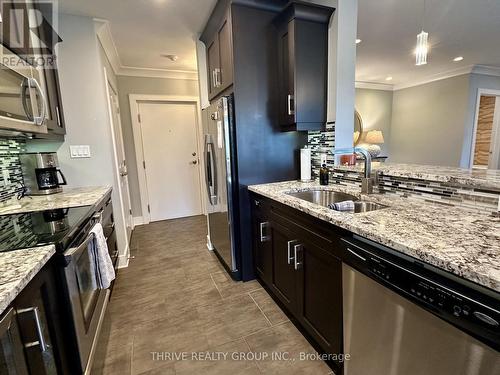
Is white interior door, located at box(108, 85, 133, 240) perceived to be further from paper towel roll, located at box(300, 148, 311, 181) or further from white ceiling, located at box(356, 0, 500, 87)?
white ceiling, located at box(356, 0, 500, 87)

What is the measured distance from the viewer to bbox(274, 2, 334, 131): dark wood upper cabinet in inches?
75.0

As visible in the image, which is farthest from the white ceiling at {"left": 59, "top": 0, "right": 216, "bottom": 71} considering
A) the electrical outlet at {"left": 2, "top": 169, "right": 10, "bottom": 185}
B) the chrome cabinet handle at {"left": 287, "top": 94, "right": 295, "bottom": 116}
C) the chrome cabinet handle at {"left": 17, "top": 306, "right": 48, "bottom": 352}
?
the chrome cabinet handle at {"left": 17, "top": 306, "right": 48, "bottom": 352}

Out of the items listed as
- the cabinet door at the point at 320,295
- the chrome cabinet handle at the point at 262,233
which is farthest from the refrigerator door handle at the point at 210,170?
the cabinet door at the point at 320,295

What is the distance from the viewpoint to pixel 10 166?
1910 millimetres

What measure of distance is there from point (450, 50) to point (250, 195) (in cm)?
412

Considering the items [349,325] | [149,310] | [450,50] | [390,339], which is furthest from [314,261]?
[450,50]

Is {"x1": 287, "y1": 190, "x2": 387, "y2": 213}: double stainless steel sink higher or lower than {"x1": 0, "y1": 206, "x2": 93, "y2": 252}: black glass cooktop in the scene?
lower

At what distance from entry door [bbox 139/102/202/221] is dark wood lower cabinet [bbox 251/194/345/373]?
2.60m

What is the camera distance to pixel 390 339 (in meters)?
0.93

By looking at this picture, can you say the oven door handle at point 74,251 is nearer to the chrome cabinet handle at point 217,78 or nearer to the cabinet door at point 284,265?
the cabinet door at point 284,265

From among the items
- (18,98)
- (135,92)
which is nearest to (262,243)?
(18,98)

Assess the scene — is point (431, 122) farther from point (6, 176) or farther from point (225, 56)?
point (6, 176)

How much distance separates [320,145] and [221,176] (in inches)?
38.1

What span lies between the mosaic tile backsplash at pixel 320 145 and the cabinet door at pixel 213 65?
112 cm
